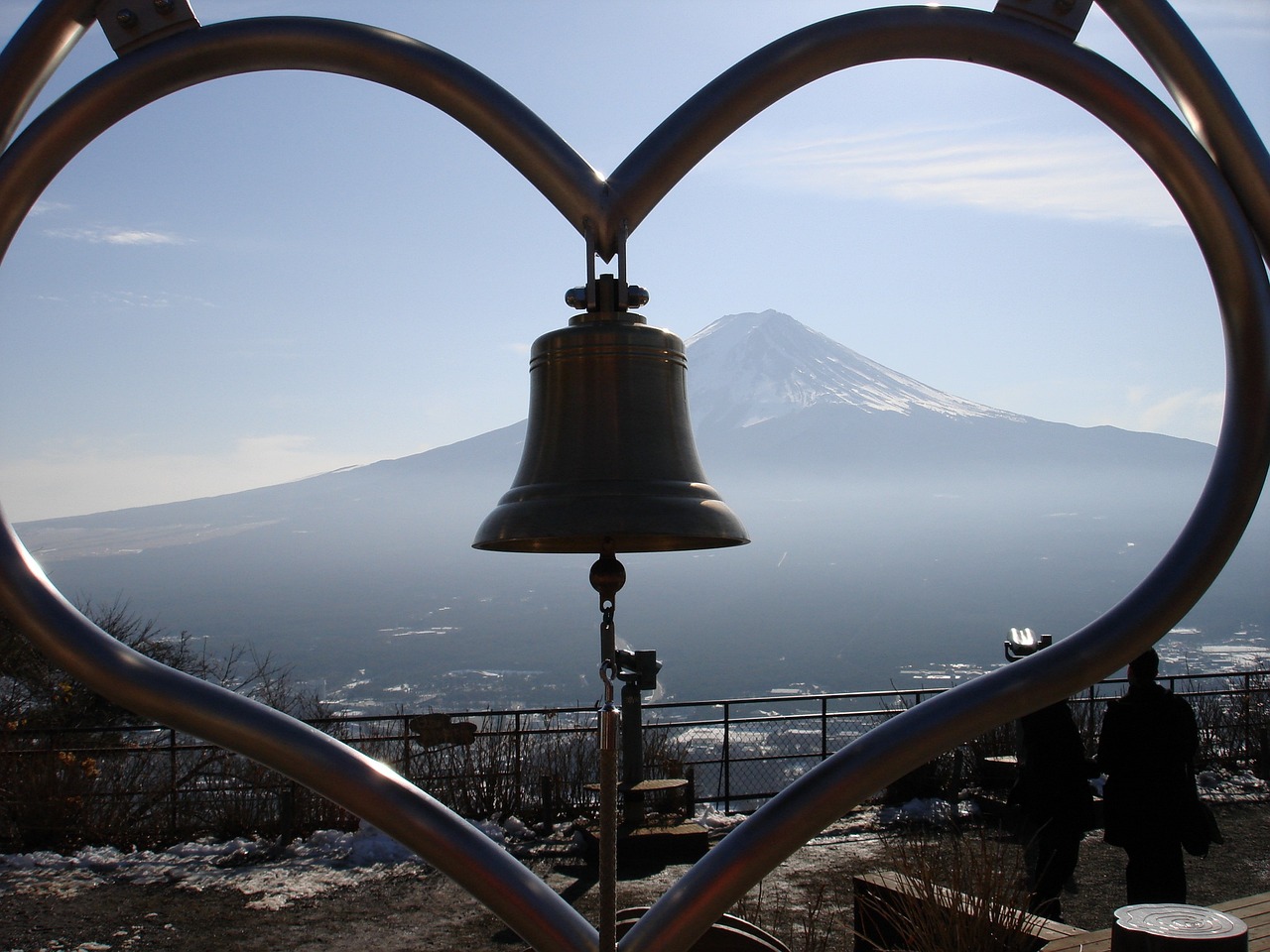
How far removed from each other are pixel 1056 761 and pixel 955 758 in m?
6.39

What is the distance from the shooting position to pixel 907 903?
5133 mm

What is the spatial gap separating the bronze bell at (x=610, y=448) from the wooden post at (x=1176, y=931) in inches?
74.7

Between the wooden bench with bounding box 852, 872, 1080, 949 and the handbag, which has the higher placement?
the handbag

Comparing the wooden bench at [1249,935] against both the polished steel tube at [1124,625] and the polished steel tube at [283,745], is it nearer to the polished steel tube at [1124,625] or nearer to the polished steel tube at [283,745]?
the polished steel tube at [1124,625]

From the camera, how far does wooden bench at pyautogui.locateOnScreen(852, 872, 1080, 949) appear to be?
4.91m

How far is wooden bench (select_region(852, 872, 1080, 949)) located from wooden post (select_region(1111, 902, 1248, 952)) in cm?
105

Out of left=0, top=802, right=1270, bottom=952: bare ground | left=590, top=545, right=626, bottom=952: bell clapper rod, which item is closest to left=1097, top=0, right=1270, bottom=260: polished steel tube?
left=590, top=545, right=626, bottom=952: bell clapper rod

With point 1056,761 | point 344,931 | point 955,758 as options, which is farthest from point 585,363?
point 955,758

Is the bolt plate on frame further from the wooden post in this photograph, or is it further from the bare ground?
the bare ground

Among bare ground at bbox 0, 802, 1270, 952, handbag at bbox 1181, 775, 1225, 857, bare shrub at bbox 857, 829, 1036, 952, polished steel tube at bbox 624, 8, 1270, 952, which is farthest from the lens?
bare ground at bbox 0, 802, 1270, 952

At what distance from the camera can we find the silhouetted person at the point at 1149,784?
6.20 meters

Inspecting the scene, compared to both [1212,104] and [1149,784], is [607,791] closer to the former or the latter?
[1212,104]

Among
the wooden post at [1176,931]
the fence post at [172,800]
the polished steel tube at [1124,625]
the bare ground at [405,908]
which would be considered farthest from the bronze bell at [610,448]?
the fence post at [172,800]

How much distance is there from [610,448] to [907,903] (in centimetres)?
322
